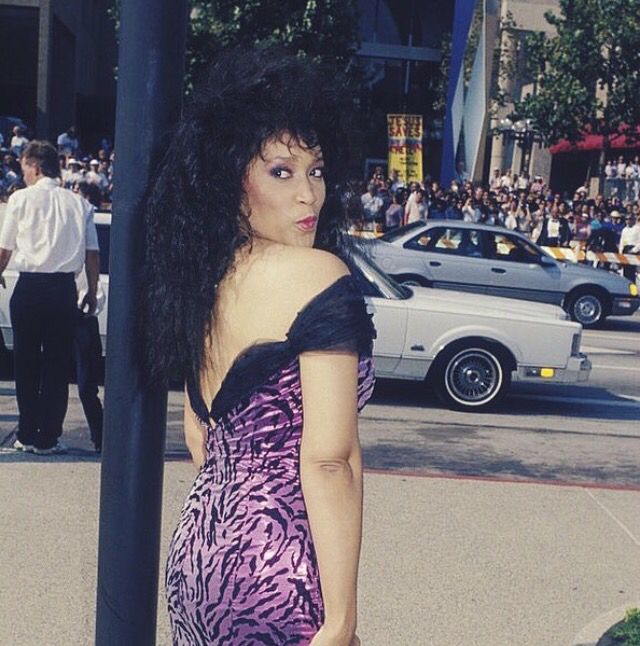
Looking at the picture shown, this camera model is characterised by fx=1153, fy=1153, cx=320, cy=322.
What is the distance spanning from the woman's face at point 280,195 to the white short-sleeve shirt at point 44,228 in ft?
15.3

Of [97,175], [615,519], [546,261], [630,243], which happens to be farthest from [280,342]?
[630,243]

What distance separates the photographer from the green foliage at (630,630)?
13.8 ft

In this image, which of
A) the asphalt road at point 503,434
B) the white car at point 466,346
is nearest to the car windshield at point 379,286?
the white car at point 466,346

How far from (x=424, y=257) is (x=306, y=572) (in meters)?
14.3

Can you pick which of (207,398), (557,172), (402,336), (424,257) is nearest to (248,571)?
(207,398)

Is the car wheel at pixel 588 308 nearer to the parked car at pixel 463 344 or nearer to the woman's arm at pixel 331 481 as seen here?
the parked car at pixel 463 344

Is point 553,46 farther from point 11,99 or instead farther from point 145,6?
point 145,6

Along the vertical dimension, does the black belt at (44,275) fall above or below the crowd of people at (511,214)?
above

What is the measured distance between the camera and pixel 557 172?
173ft

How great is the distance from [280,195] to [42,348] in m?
5.04

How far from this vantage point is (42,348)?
22.9 ft

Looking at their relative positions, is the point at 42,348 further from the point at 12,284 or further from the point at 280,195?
the point at 280,195

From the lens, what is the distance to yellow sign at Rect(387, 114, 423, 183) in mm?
27688

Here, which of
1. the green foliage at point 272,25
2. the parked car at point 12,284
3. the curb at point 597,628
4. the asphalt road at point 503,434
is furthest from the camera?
the green foliage at point 272,25
